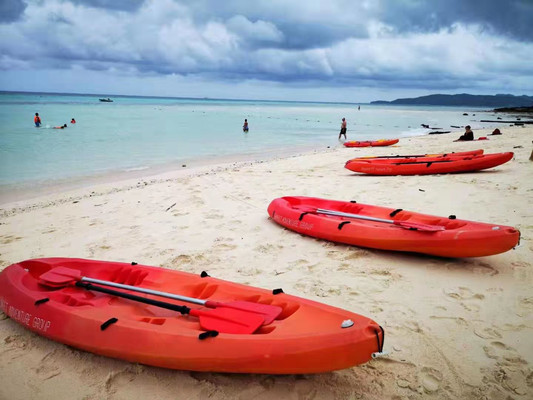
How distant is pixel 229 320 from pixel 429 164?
848 centimetres

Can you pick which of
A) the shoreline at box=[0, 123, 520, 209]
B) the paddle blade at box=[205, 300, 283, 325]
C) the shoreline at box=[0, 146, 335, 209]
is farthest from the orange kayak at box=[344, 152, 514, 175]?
the paddle blade at box=[205, 300, 283, 325]

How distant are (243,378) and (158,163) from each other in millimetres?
12493

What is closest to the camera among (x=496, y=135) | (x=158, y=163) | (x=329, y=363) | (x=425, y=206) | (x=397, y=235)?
(x=329, y=363)

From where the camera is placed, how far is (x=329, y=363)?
237 cm

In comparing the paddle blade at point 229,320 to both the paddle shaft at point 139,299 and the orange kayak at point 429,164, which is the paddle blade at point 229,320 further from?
the orange kayak at point 429,164

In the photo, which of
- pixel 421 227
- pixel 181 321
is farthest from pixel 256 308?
pixel 421 227

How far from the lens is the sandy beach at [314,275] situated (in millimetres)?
2643

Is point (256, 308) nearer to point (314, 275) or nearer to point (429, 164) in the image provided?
point (314, 275)

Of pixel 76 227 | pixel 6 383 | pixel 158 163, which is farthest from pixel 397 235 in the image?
pixel 158 163

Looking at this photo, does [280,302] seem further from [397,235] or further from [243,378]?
[397,235]

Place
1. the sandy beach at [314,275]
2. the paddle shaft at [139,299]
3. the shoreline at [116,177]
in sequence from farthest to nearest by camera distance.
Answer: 1. the shoreline at [116,177]
2. the paddle shaft at [139,299]
3. the sandy beach at [314,275]

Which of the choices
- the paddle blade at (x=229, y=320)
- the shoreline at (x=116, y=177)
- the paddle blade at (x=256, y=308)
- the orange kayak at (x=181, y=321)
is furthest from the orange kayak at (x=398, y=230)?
the shoreline at (x=116, y=177)

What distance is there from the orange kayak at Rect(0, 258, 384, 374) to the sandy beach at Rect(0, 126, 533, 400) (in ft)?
0.80

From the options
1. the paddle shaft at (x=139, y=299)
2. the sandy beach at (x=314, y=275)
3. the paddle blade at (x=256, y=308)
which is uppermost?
the paddle blade at (x=256, y=308)
